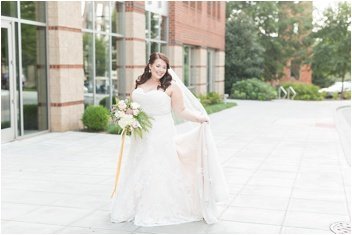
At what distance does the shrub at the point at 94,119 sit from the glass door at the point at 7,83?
2.24 metres

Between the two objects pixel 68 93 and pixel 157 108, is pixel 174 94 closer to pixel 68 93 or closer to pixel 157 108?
pixel 157 108

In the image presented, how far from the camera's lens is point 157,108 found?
18.6 ft

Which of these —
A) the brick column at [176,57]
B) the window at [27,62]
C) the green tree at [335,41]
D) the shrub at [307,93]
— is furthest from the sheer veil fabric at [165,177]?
the green tree at [335,41]

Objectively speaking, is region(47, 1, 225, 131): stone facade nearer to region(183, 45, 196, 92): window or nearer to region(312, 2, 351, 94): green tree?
region(183, 45, 196, 92): window

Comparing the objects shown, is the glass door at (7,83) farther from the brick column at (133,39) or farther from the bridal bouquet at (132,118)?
the bridal bouquet at (132,118)

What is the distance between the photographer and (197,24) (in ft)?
83.6

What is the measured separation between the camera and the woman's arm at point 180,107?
5715mm

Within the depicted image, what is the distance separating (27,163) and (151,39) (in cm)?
1171

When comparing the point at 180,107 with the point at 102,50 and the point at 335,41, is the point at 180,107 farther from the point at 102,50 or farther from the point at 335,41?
the point at 335,41

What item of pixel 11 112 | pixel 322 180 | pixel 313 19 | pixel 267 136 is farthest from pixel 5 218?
pixel 313 19

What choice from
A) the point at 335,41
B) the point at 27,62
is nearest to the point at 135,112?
the point at 27,62

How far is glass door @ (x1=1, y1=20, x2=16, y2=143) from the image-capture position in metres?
11.6

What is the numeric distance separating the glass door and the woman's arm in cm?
698

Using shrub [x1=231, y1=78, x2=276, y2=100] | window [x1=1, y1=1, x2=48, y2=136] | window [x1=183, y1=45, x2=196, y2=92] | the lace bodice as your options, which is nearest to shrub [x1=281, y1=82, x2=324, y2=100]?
shrub [x1=231, y1=78, x2=276, y2=100]
